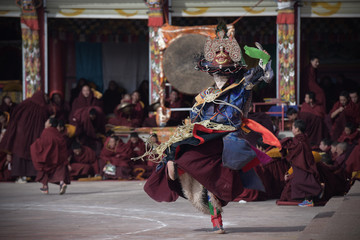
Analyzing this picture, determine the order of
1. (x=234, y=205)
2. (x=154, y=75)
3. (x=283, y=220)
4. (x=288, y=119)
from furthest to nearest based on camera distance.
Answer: (x=154, y=75) < (x=288, y=119) < (x=234, y=205) < (x=283, y=220)

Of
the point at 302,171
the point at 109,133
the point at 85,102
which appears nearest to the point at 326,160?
the point at 302,171

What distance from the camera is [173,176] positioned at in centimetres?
614

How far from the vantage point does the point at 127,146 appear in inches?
509

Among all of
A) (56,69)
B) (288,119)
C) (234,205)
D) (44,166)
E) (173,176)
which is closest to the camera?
(173,176)

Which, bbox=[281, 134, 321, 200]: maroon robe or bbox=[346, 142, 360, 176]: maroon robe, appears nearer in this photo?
bbox=[281, 134, 321, 200]: maroon robe

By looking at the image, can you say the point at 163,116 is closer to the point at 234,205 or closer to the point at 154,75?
the point at 154,75

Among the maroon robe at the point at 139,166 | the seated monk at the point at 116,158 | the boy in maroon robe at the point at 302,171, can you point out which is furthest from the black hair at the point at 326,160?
the seated monk at the point at 116,158

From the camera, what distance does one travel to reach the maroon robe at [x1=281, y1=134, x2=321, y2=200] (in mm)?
8508

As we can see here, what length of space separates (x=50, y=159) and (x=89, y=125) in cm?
311

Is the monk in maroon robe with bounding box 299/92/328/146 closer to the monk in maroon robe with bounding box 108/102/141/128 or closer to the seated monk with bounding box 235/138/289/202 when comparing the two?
the seated monk with bounding box 235/138/289/202

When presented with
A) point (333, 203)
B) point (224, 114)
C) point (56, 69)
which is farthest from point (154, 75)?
point (224, 114)

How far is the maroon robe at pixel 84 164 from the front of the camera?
1276 centimetres

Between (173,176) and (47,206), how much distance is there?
3135 millimetres

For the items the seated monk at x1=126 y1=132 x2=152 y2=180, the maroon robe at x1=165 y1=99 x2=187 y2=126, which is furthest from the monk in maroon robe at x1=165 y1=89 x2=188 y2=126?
the seated monk at x1=126 y1=132 x2=152 y2=180
